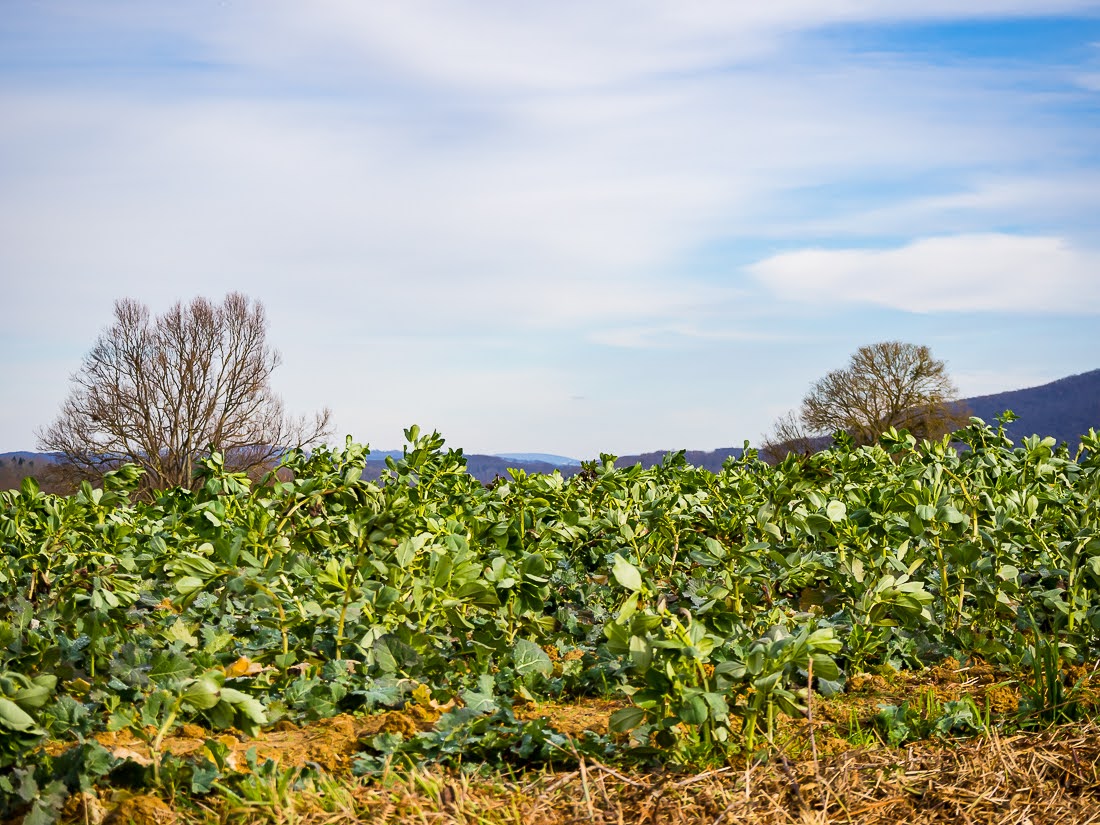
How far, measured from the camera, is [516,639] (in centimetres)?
367

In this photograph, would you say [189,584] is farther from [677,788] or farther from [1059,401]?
[1059,401]

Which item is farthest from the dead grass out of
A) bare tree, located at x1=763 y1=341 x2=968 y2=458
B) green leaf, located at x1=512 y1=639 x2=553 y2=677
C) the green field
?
bare tree, located at x1=763 y1=341 x2=968 y2=458

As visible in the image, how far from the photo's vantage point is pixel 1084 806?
254cm

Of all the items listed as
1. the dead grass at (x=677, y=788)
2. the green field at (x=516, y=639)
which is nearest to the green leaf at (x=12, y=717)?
the green field at (x=516, y=639)

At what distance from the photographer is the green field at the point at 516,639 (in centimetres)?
250

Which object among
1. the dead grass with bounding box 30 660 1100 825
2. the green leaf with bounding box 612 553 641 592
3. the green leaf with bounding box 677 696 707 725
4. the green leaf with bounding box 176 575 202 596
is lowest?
the dead grass with bounding box 30 660 1100 825

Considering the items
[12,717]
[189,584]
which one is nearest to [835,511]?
[189,584]

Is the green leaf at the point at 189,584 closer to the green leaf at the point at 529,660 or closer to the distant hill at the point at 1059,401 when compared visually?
the green leaf at the point at 529,660

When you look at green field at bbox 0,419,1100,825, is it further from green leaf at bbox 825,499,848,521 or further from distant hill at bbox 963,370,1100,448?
distant hill at bbox 963,370,1100,448

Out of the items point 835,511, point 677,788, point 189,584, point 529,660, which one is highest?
point 835,511

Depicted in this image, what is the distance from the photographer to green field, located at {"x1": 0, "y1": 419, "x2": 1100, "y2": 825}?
2500 mm

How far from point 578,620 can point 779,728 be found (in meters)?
1.53

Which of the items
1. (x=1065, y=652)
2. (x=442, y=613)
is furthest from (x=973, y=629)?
(x=442, y=613)

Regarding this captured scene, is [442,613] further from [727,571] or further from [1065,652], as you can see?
[1065,652]
